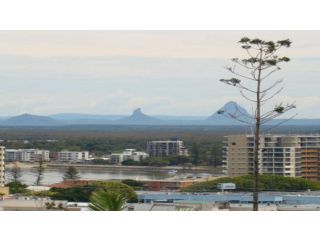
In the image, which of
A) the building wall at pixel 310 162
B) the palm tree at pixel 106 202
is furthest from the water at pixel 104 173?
the palm tree at pixel 106 202

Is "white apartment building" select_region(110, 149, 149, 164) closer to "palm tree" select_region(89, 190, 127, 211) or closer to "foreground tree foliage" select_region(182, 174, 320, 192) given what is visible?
"foreground tree foliage" select_region(182, 174, 320, 192)

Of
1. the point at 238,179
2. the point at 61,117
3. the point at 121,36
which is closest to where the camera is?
the point at 238,179

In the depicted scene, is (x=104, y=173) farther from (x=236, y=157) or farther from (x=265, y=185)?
(x=265, y=185)

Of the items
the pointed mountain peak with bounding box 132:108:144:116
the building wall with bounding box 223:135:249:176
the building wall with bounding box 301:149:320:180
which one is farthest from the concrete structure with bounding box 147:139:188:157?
the building wall with bounding box 301:149:320:180

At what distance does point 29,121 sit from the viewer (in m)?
25.8

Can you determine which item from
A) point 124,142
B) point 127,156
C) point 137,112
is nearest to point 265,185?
point 137,112

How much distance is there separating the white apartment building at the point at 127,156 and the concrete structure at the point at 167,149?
0.28 m

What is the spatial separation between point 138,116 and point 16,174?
5.76 metres

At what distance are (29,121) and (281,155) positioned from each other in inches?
314

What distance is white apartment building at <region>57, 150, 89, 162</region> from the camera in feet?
86.4

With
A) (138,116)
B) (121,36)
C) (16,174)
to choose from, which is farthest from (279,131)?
(16,174)

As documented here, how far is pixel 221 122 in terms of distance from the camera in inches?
1021

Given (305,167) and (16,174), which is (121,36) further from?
(305,167)

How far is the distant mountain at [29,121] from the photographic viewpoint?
2427 centimetres
